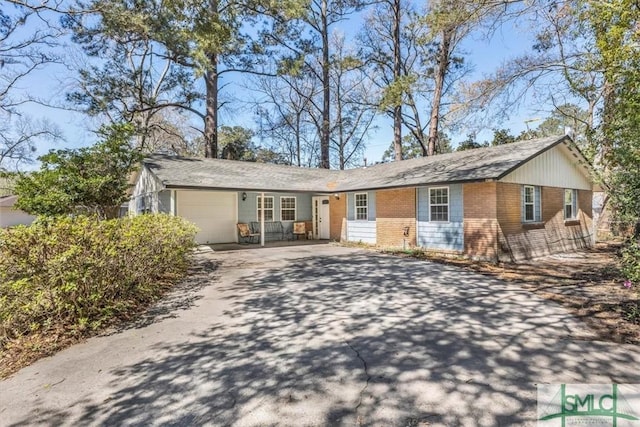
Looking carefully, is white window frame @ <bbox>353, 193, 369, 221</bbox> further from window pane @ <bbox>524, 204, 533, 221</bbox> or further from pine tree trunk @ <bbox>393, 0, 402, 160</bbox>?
pine tree trunk @ <bbox>393, 0, 402, 160</bbox>

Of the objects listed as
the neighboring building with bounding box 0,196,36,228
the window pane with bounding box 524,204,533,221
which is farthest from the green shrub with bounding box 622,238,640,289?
the neighboring building with bounding box 0,196,36,228

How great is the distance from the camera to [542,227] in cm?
1188

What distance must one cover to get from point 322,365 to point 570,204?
14556mm

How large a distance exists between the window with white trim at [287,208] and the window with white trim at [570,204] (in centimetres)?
1150

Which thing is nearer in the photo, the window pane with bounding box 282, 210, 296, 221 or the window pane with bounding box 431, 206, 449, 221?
the window pane with bounding box 431, 206, 449, 221

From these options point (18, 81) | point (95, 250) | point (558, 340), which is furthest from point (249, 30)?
point (558, 340)

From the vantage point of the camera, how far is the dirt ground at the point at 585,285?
4.79 meters

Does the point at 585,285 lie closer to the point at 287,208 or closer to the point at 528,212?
the point at 528,212

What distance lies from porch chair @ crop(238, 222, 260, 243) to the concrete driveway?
845cm

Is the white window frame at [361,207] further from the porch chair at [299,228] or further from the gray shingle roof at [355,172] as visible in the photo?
the porch chair at [299,228]

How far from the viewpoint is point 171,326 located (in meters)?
4.95

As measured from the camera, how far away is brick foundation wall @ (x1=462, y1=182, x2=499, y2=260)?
33.4 feet

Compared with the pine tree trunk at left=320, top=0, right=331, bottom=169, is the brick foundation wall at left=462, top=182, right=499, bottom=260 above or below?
below

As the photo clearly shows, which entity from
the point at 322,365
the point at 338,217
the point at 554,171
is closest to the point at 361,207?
the point at 338,217
